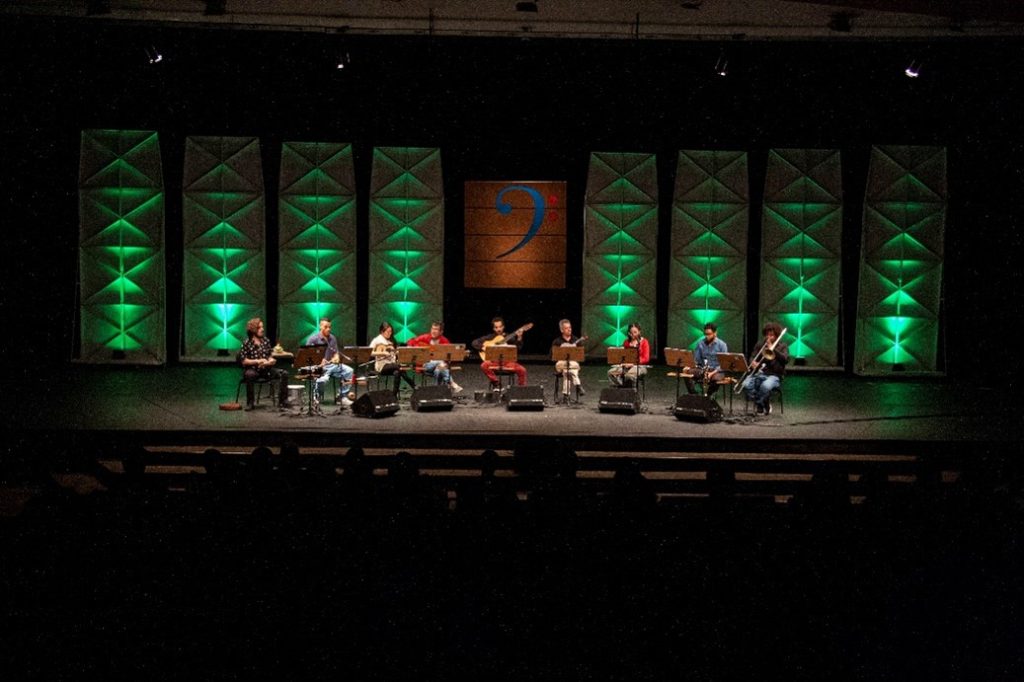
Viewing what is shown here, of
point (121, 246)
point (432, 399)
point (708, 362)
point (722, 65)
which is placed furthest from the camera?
point (121, 246)

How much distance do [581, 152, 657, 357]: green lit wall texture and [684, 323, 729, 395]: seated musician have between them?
3.16m

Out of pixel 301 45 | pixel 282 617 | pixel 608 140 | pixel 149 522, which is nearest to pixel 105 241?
pixel 301 45

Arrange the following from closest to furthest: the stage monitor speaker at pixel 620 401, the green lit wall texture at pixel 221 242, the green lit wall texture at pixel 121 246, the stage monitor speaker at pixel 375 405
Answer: the stage monitor speaker at pixel 375 405 < the stage monitor speaker at pixel 620 401 < the green lit wall texture at pixel 121 246 < the green lit wall texture at pixel 221 242

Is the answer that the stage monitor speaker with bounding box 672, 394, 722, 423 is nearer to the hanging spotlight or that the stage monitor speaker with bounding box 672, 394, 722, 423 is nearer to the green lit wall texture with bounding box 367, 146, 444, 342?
the hanging spotlight

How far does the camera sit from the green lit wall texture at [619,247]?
12961 mm

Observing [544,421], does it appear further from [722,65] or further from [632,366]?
[722,65]

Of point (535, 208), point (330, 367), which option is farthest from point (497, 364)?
point (535, 208)

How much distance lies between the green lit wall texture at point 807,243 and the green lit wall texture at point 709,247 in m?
0.50

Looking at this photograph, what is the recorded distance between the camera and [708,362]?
972 centimetres

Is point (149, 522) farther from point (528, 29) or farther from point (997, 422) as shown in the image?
point (528, 29)

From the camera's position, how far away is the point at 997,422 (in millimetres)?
8867

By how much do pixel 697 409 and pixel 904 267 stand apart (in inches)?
236

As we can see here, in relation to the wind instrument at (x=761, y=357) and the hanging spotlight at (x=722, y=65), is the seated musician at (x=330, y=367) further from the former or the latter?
the hanging spotlight at (x=722, y=65)

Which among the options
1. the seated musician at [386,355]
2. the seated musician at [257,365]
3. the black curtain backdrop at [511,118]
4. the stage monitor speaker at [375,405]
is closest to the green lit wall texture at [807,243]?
the black curtain backdrop at [511,118]
